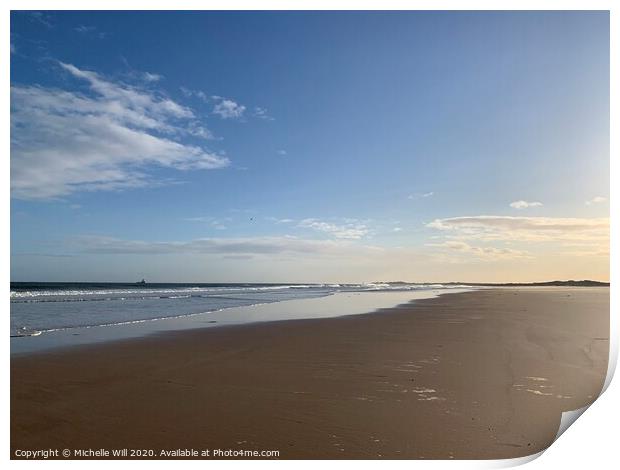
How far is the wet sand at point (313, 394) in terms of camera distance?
4.45 m

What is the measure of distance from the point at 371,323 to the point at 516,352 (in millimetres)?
5777

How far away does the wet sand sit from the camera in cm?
445

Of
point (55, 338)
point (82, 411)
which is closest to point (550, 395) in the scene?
point (82, 411)

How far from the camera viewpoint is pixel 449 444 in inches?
171

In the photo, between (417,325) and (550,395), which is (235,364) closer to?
(550,395)

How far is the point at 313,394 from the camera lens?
5.79 meters

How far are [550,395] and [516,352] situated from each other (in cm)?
287

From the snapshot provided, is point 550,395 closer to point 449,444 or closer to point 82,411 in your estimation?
point 449,444

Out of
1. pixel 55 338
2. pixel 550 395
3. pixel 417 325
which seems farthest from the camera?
pixel 417 325
